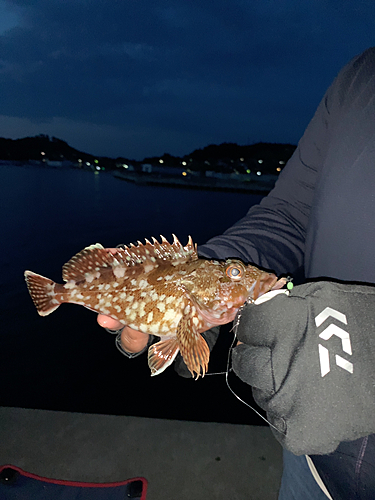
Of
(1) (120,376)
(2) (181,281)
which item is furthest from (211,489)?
(1) (120,376)

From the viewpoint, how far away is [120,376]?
A: 489 inches

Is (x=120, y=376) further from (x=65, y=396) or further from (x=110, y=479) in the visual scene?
(x=110, y=479)

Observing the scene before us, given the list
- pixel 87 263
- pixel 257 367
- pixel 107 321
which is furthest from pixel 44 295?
pixel 257 367

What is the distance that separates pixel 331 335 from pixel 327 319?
11cm

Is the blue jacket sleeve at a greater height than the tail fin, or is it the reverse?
the blue jacket sleeve

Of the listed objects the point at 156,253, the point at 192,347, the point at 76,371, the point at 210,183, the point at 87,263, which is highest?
Result: the point at 210,183

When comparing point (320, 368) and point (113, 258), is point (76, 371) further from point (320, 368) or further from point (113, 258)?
point (320, 368)

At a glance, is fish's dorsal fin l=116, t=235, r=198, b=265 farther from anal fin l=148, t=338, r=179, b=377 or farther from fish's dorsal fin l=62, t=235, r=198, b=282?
anal fin l=148, t=338, r=179, b=377

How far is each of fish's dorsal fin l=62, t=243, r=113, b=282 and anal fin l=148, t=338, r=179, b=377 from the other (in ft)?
4.06

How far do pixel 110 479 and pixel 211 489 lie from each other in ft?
4.97

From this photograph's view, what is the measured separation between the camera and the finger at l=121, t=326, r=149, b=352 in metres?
3.88

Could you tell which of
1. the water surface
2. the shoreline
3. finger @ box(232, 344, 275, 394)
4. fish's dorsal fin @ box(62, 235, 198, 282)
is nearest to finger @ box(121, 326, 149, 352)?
fish's dorsal fin @ box(62, 235, 198, 282)

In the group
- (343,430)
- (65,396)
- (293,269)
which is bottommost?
(65,396)

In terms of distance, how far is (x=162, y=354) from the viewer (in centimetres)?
356
